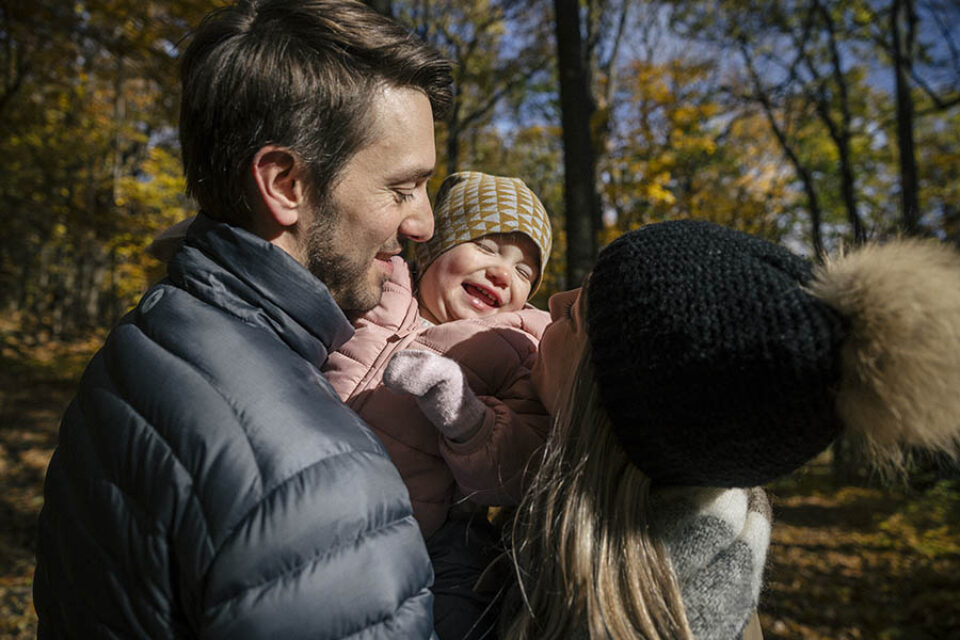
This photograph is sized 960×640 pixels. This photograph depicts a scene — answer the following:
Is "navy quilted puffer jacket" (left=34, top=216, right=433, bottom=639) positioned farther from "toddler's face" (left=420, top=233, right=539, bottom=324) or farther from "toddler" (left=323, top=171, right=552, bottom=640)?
"toddler's face" (left=420, top=233, right=539, bottom=324)

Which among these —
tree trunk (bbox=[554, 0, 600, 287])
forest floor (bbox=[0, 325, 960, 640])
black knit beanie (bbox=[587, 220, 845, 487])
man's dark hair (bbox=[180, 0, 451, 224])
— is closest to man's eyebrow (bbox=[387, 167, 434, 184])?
man's dark hair (bbox=[180, 0, 451, 224])

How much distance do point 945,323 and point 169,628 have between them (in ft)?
4.92

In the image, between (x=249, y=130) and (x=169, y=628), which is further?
(x=249, y=130)

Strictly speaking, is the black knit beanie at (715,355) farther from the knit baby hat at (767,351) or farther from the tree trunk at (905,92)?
the tree trunk at (905,92)

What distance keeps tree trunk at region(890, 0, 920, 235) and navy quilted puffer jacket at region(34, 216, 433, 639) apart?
1033 cm

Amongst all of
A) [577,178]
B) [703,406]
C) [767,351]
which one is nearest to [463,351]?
[703,406]

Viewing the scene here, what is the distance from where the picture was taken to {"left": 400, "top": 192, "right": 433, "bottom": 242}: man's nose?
1734 millimetres

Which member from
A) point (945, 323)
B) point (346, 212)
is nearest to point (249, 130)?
point (346, 212)

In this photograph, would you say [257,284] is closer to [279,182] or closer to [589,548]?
[279,182]

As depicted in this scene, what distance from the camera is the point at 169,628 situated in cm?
117

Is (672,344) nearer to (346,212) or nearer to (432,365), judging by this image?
(432,365)

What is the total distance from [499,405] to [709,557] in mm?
635

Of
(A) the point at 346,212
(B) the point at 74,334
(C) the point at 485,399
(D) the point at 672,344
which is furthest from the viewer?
(B) the point at 74,334

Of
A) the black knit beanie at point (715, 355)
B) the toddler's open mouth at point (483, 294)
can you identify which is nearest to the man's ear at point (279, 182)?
the toddler's open mouth at point (483, 294)
